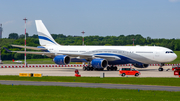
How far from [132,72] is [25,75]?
1711 cm

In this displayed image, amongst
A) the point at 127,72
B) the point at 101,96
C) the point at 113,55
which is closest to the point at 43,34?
the point at 113,55

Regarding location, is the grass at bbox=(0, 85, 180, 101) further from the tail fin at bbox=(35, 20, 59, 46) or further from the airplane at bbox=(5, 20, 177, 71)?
the tail fin at bbox=(35, 20, 59, 46)

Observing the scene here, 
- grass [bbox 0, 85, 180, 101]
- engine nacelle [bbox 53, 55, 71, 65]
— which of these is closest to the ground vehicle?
engine nacelle [bbox 53, 55, 71, 65]

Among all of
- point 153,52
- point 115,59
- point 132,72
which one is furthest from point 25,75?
point 153,52

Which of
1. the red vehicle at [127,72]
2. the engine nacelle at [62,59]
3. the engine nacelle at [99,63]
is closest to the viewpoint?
the red vehicle at [127,72]

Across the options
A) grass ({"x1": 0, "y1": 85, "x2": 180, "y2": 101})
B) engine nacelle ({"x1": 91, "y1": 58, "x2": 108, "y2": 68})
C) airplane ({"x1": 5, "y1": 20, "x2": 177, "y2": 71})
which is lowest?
grass ({"x1": 0, "y1": 85, "x2": 180, "y2": 101})

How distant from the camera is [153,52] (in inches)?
2383

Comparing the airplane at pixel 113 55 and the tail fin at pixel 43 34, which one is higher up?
the tail fin at pixel 43 34

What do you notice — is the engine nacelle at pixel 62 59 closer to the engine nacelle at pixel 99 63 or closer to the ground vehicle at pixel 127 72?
the engine nacelle at pixel 99 63

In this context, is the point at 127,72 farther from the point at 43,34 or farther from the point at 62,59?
the point at 43,34

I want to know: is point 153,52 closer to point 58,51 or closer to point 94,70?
point 94,70

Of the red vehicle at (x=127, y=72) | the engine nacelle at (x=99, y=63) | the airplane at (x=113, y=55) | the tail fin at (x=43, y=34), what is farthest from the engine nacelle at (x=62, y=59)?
the red vehicle at (x=127, y=72)

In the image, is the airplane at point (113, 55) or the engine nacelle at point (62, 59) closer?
the airplane at point (113, 55)

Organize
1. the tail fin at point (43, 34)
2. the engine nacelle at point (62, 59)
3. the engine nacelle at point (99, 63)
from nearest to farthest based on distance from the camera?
the engine nacelle at point (99, 63) < the engine nacelle at point (62, 59) < the tail fin at point (43, 34)
